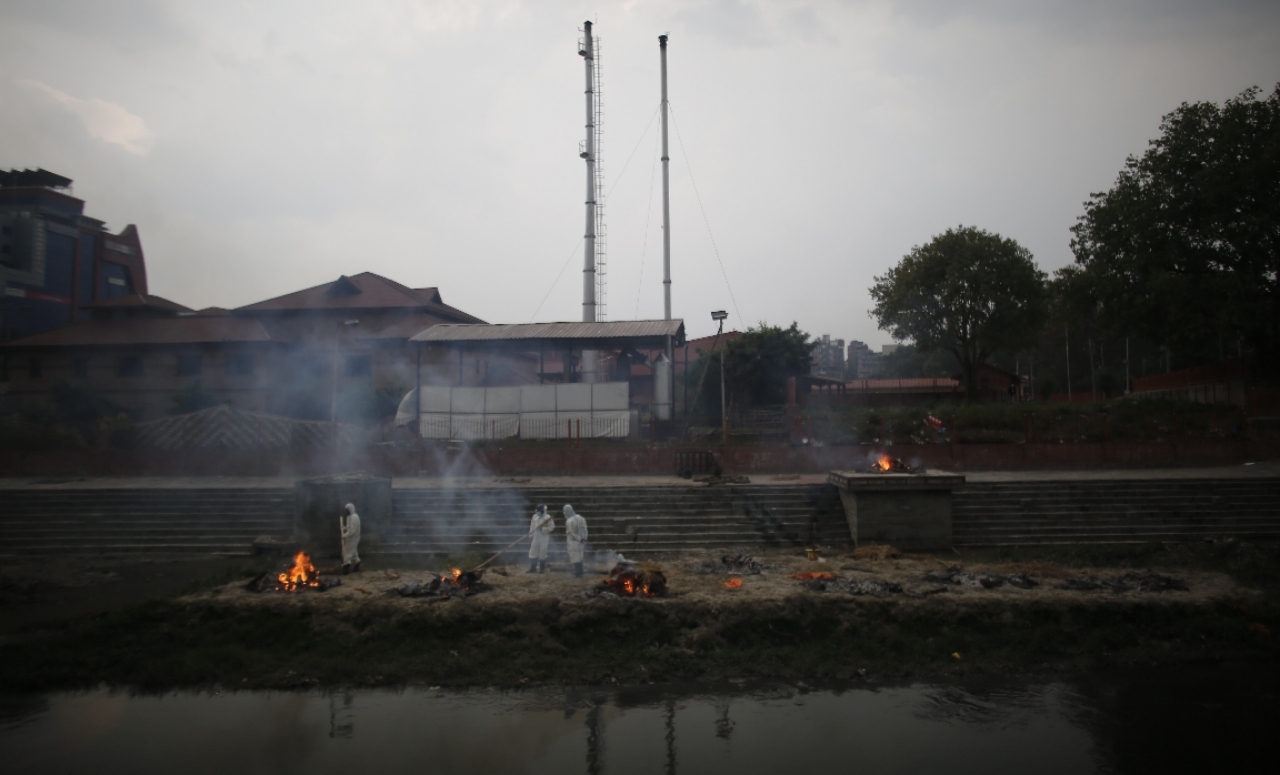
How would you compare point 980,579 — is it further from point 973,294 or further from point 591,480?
point 973,294

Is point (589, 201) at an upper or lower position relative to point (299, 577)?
upper

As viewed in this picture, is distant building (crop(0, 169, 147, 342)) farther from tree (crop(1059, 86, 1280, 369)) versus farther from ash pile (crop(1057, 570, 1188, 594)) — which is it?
tree (crop(1059, 86, 1280, 369))

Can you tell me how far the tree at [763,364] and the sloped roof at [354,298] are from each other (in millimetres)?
16179

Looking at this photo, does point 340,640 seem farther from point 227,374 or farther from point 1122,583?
point 227,374

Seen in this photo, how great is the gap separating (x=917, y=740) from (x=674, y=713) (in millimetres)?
2324

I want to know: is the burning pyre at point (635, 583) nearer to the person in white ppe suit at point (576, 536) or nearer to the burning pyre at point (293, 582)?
the person in white ppe suit at point (576, 536)

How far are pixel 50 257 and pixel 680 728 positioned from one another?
51.7m

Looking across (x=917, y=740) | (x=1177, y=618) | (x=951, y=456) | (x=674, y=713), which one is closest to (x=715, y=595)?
(x=674, y=713)

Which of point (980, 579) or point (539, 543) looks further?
point (539, 543)

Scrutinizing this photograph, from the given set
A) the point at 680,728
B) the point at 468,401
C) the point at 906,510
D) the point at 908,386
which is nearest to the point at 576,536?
the point at 680,728

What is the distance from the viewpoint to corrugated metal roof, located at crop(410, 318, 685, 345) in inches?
945

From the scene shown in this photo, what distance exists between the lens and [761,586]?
1044 centimetres

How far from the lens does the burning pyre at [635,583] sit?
1005 cm

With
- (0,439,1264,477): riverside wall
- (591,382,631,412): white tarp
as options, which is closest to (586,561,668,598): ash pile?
(0,439,1264,477): riverside wall
